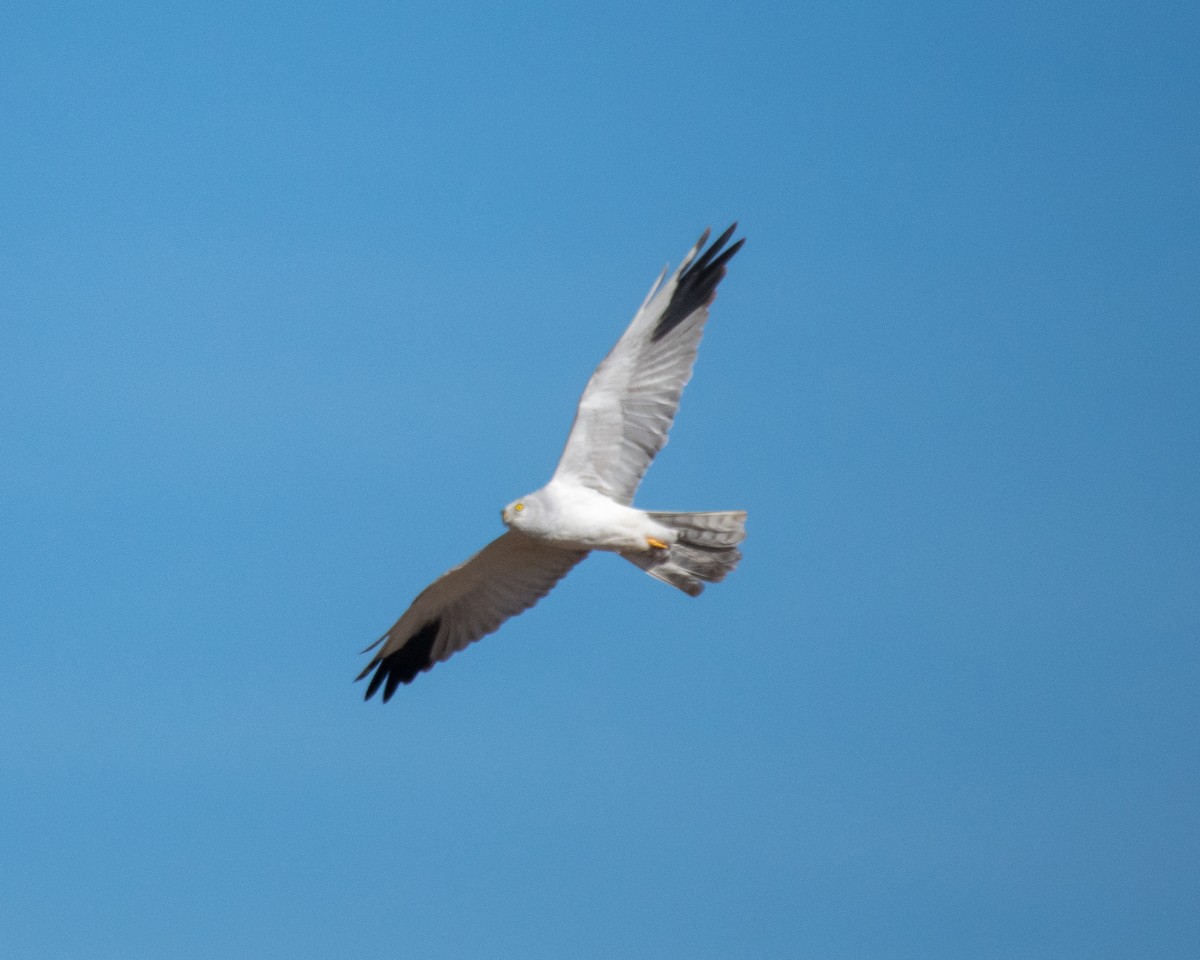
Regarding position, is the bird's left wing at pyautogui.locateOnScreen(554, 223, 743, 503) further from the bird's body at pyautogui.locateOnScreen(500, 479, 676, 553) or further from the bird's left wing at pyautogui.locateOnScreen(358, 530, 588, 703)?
the bird's left wing at pyautogui.locateOnScreen(358, 530, 588, 703)

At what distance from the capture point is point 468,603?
17734mm

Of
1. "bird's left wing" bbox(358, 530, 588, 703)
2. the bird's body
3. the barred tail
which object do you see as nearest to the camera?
the bird's body

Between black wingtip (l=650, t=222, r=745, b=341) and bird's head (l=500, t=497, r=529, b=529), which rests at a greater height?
black wingtip (l=650, t=222, r=745, b=341)

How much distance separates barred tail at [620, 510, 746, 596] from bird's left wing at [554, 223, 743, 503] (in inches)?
29.2

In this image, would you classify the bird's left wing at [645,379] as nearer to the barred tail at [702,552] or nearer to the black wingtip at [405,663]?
the barred tail at [702,552]

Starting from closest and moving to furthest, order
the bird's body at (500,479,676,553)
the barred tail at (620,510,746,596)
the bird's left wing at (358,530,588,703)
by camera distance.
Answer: the bird's body at (500,479,676,553) → the barred tail at (620,510,746,596) → the bird's left wing at (358,530,588,703)

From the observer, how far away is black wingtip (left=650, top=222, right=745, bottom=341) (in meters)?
16.2

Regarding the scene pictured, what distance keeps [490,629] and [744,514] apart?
276 centimetres

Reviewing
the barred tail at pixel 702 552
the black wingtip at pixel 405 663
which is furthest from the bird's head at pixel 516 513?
the black wingtip at pixel 405 663

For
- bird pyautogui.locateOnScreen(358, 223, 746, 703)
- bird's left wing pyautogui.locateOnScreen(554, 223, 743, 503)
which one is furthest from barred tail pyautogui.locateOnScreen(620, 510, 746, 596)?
bird's left wing pyautogui.locateOnScreen(554, 223, 743, 503)

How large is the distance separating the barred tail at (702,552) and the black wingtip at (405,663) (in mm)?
2571

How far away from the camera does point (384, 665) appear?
1834 centimetres

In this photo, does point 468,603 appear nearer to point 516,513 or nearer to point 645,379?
point 516,513

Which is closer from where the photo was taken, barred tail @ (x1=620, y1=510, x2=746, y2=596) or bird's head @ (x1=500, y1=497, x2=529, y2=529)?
bird's head @ (x1=500, y1=497, x2=529, y2=529)
